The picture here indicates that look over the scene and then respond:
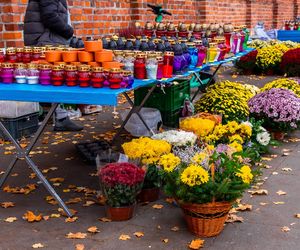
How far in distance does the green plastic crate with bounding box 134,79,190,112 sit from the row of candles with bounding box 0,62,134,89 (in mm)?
2534

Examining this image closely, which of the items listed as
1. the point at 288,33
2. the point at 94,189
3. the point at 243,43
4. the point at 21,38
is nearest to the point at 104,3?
the point at 21,38

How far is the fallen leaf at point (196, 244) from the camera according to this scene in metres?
3.81

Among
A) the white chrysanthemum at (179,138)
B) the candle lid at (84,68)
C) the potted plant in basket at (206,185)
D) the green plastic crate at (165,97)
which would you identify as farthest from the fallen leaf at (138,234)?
the green plastic crate at (165,97)

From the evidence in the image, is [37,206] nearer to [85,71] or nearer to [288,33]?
[85,71]

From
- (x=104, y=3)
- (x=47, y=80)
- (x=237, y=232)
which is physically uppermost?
(x=104, y=3)

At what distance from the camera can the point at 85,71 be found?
4238 mm

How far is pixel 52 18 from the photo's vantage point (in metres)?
6.73

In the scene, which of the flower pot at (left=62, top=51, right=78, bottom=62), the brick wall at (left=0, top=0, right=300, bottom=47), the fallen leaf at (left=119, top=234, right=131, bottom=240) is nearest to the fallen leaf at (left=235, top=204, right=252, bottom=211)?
the fallen leaf at (left=119, top=234, right=131, bottom=240)

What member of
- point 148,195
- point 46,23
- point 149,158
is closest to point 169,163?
point 149,158

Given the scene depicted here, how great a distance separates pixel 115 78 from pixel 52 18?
298 cm

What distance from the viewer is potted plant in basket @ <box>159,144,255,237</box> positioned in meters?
3.83

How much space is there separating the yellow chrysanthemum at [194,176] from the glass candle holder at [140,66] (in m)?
1.28

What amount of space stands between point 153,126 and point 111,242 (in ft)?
9.88

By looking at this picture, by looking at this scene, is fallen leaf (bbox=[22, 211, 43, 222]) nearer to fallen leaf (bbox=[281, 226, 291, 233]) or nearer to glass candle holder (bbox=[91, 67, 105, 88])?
glass candle holder (bbox=[91, 67, 105, 88])
